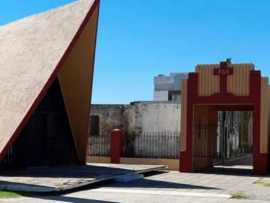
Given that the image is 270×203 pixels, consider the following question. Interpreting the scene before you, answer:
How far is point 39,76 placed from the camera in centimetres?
1884

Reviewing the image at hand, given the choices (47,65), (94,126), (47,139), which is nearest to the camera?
(47,65)

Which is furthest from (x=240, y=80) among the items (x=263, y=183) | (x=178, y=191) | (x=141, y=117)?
(x=178, y=191)

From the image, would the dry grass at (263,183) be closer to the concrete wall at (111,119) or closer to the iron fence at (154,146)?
the iron fence at (154,146)

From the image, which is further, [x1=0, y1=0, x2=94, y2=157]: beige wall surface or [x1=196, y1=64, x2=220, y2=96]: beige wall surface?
[x1=196, y1=64, x2=220, y2=96]: beige wall surface

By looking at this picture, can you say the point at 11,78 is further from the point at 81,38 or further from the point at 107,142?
the point at 107,142

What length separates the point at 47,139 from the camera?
2203 cm

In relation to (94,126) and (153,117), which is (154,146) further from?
(94,126)

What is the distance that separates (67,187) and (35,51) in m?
6.92

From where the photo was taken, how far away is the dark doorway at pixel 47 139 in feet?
66.3

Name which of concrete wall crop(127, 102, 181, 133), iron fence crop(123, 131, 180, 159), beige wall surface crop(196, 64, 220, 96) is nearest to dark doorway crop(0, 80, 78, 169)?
iron fence crop(123, 131, 180, 159)

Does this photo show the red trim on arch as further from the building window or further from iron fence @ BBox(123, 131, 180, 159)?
the building window

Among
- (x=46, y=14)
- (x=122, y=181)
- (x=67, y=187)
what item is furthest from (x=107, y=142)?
(x=67, y=187)

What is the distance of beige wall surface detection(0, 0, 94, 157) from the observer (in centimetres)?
1803

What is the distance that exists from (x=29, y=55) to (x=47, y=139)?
364 centimetres
